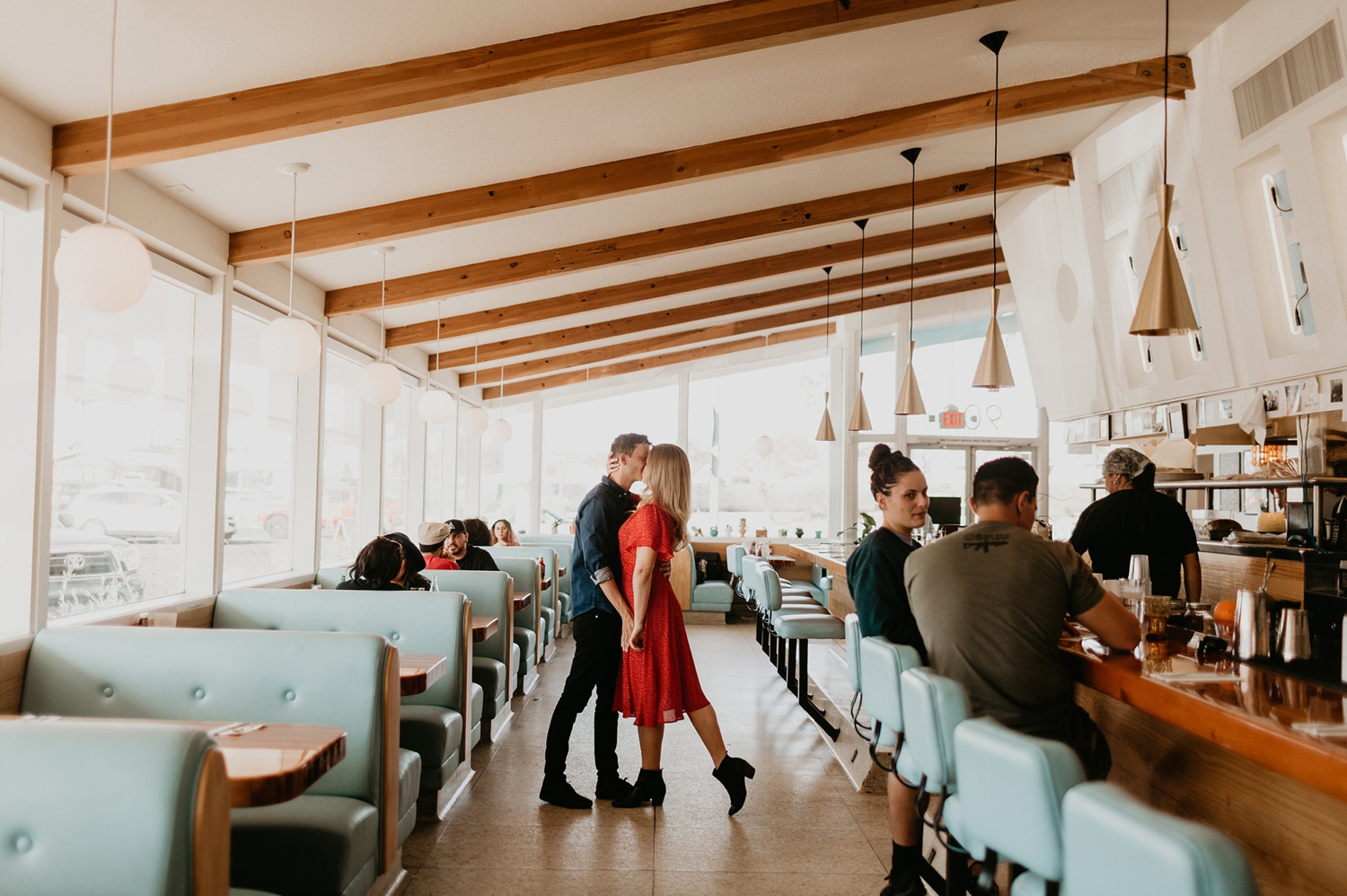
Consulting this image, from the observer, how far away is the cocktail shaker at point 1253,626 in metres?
2.69

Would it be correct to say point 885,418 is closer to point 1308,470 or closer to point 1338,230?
point 1308,470

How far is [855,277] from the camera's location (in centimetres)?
1020

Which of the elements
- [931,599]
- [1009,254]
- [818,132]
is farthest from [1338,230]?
[1009,254]

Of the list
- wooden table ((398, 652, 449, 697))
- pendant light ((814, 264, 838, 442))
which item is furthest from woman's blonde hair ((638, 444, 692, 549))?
pendant light ((814, 264, 838, 442))

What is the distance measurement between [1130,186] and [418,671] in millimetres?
5699

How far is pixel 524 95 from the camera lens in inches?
164

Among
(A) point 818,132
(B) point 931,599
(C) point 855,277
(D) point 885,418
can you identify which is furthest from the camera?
(D) point 885,418

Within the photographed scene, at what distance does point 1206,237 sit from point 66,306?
613 cm

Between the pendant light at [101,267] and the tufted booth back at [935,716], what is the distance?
105 inches

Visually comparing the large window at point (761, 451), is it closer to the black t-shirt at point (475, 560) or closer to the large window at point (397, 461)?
the large window at point (397, 461)

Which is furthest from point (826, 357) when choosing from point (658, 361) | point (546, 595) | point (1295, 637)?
point (1295, 637)

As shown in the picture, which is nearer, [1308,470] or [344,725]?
[344,725]

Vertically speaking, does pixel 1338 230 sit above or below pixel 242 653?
above

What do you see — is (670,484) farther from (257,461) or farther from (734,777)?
(257,461)
